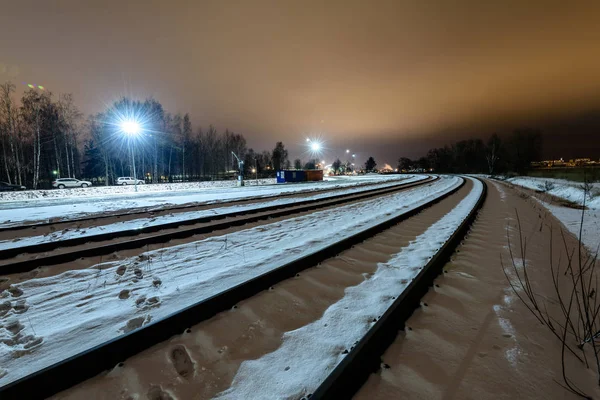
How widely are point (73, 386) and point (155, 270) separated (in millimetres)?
2897

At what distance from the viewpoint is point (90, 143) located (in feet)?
206

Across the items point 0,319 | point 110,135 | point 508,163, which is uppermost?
point 110,135

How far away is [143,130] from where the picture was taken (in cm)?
4919

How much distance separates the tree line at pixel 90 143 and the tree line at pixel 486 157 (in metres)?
64.1

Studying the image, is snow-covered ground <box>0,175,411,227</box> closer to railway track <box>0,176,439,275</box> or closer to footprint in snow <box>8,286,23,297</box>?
railway track <box>0,176,439,275</box>

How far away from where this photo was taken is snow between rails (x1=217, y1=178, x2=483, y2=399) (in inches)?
81.7

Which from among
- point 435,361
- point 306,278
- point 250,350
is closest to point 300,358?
point 250,350

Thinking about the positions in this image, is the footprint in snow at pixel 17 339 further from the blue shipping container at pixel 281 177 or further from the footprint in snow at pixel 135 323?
the blue shipping container at pixel 281 177

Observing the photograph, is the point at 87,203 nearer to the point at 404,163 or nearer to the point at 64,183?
the point at 64,183

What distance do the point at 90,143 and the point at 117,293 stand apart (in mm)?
77411

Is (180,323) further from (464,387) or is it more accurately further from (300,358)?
(464,387)

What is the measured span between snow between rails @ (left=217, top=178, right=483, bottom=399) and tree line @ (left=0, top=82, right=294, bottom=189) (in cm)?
2719

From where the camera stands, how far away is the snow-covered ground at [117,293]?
2.75 metres

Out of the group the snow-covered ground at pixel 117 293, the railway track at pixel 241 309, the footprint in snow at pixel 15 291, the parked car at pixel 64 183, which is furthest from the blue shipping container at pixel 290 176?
the footprint in snow at pixel 15 291
